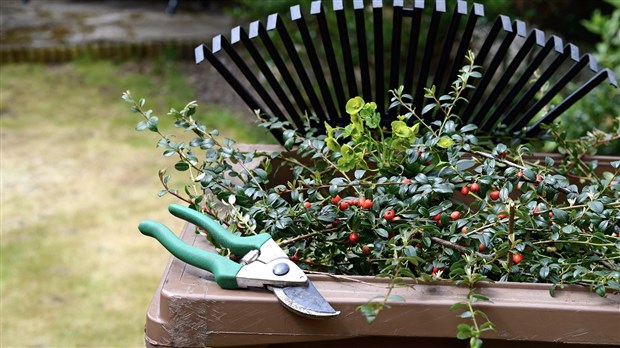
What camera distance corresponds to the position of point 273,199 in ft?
3.79

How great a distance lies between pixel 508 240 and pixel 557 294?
13 cm

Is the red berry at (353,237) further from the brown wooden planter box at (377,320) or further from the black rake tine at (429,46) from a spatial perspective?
the black rake tine at (429,46)

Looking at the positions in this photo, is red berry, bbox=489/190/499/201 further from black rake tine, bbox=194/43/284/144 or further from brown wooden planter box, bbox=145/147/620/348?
Result: black rake tine, bbox=194/43/284/144

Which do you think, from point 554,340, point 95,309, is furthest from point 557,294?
point 95,309

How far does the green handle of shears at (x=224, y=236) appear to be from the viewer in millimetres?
1016

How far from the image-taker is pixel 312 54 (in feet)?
4.57

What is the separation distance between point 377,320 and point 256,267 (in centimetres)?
16

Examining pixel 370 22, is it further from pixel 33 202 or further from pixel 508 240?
pixel 508 240

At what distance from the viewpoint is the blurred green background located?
115 inches

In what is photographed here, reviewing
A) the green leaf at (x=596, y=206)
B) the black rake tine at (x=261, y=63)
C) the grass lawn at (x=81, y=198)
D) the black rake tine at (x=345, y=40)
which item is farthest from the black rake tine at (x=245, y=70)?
the grass lawn at (x=81, y=198)

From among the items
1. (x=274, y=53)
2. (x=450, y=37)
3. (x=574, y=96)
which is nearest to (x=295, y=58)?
(x=274, y=53)

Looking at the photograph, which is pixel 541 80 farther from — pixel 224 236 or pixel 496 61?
pixel 224 236

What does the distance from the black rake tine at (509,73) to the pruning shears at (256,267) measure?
575 mm

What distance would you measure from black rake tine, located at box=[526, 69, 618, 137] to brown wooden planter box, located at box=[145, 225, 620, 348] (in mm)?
548
